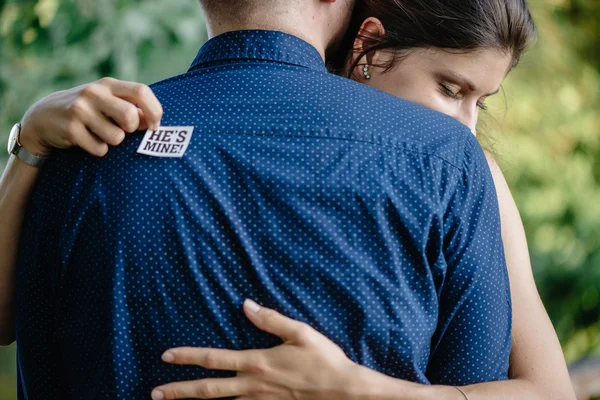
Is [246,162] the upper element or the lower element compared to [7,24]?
lower

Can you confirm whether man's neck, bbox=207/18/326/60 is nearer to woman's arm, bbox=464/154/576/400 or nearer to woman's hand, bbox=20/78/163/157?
woman's hand, bbox=20/78/163/157

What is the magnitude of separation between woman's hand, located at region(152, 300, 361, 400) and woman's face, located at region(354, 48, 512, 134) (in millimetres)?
943

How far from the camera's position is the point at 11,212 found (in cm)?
134

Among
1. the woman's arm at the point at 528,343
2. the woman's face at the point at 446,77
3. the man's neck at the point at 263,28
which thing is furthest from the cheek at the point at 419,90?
the man's neck at the point at 263,28

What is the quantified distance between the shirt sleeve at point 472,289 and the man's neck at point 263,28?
342 mm

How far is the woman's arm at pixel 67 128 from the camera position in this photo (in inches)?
47.1

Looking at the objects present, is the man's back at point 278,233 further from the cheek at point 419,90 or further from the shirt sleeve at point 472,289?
the cheek at point 419,90

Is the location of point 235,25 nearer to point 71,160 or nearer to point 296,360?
point 71,160

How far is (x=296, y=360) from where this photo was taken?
3.91 ft

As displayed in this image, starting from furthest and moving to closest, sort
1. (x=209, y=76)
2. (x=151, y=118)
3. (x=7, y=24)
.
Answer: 1. (x=7, y=24)
2. (x=209, y=76)
3. (x=151, y=118)

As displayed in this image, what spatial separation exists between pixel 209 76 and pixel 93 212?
11.6 inches

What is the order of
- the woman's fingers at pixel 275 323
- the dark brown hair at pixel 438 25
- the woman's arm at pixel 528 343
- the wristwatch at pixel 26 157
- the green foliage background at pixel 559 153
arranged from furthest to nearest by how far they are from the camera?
the green foliage background at pixel 559 153
the dark brown hair at pixel 438 25
the woman's arm at pixel 528 343
the wristwatch at pixel 26 157
the woman's fingers at pixel 275 323

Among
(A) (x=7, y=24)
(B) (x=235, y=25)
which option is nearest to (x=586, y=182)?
(A) (x=7, y=24)

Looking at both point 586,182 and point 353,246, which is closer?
Answer: point 353,246
